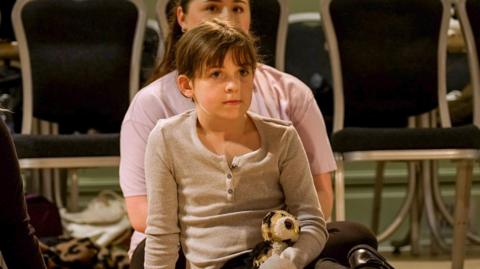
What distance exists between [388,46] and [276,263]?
158 centimetres

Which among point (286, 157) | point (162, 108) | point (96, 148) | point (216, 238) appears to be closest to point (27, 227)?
point (216, 238)

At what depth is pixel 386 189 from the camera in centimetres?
388

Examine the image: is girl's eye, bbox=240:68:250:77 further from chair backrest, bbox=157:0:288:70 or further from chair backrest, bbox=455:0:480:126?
chair backrest, bbox=455:0:480:126

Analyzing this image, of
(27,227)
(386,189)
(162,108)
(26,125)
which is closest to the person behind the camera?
(27,227)

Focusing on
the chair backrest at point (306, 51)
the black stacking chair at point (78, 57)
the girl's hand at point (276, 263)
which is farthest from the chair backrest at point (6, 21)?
the girl's hand at point (276, 263)

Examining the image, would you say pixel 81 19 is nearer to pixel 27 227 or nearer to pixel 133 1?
pixel 133 1

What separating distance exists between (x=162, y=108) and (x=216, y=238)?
382 millimetres

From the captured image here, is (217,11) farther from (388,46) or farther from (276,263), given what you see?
(388,46)

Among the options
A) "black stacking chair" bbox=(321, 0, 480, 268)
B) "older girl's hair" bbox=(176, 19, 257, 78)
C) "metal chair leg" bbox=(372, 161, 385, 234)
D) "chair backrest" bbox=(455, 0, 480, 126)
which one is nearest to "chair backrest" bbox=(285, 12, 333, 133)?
"metal chair leg" bbox=(372, 161, 385, 234)

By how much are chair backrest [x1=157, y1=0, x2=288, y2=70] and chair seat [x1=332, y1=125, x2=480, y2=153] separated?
1.33 ft

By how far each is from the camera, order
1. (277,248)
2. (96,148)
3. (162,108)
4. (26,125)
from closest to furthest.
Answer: (277,248), (162,108), (96,148), (26,125)

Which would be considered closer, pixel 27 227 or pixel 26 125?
pixel 27 227

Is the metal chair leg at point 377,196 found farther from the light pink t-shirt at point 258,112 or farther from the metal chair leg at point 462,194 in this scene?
the light pink t-shirt at point 258,112

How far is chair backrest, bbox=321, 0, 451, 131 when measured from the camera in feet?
9.30
